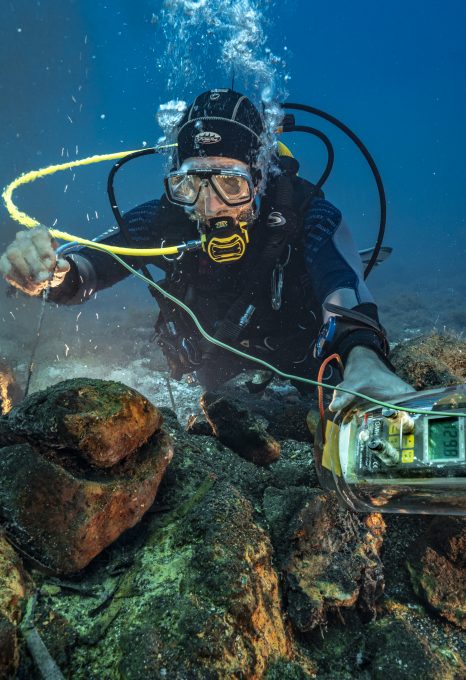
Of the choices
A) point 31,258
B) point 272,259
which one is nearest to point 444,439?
point 31,258

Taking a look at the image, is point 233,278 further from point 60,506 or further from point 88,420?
point 60,506

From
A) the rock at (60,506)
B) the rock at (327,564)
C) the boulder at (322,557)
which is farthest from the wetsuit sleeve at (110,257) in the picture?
the rock at (327,564)

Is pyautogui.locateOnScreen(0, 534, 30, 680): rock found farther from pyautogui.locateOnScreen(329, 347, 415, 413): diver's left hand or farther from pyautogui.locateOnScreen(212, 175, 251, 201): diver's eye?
pyautogui.locateOnScreen(212, 175, 251, 201): diver's eye

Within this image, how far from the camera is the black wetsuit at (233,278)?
3.94m

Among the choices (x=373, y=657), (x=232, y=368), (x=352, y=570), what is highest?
(x=232, y=368)

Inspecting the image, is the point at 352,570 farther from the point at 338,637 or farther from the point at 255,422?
the point at 255,422

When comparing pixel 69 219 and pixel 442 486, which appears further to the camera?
pixel 69 219

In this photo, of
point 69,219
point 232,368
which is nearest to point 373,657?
point 232,368

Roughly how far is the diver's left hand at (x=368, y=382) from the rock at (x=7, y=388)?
4.99 metres

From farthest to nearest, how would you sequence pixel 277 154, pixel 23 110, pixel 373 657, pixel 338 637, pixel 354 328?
1. pixel 23 110
2. pixel 277 154
3. pixel 354 328
4. pixel 338 637
5. pixel 373 657

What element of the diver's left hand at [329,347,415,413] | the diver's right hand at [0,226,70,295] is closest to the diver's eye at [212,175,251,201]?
the diver's right hand at [0,226,70,295]

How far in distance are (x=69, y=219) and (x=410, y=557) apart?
76.9m

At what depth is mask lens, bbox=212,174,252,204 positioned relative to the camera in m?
3.87

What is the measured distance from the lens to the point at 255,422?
270 cm
